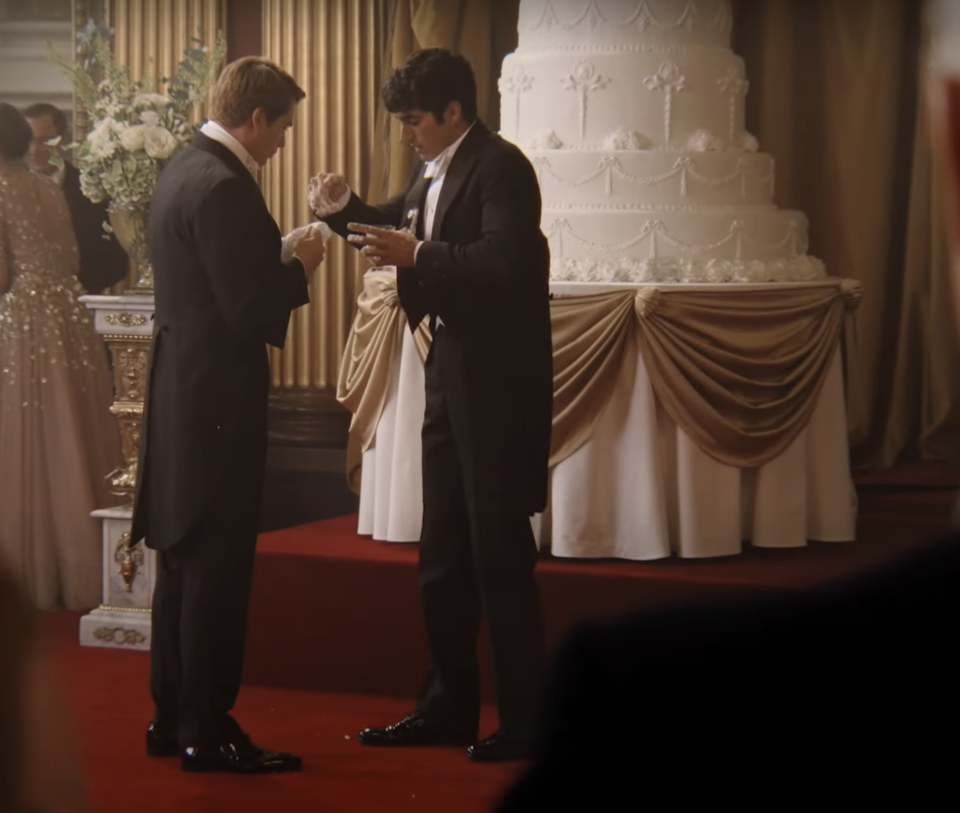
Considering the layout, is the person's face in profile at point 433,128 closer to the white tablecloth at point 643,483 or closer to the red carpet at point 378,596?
the white tablecloth at point 643,483

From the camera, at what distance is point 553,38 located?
15.3ft

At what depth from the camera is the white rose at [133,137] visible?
14.3 feet

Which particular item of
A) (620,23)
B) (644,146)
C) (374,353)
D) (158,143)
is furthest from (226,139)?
(620,23)

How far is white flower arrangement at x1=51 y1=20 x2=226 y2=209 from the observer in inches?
172

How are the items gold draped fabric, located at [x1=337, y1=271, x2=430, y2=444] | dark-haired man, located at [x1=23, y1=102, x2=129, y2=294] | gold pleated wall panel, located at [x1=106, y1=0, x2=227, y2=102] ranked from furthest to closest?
gold pleated wall panel, located at [x1=106, y1=0, x2=227, y2=102] → dark-haired man, located at [x1=23, y1=102, x2=129, y2=294] → gold draped fabric, located at [x1=337, y1=271, x2=430, y2=444]

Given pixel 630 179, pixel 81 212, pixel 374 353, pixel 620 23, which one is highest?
pixel 620 23

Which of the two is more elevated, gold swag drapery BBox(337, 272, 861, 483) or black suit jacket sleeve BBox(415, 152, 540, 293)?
black suit jacket sleeve BBox(415, 152, 540, 293)

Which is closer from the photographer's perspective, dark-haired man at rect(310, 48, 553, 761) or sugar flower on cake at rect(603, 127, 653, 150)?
dark-haired man at rect(310, 48, 553, 761)

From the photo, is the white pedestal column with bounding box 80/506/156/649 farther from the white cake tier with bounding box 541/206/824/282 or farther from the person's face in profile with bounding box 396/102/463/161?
the person's face in profile with bounding box 396/102/463/161

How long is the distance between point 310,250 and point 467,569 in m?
0.78

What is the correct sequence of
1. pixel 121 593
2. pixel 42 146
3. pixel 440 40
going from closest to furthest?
pixel 121 593
pixel 42 146
pixel 440 40

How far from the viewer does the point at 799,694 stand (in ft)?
1.25

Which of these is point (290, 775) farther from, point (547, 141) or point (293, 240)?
point (547, 141)

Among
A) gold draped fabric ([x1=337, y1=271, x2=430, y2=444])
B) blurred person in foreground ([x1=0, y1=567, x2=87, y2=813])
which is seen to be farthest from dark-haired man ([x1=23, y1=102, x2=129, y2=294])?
blurred person in foreground ([x1=0, y1=567, x2=87, y2=813])
